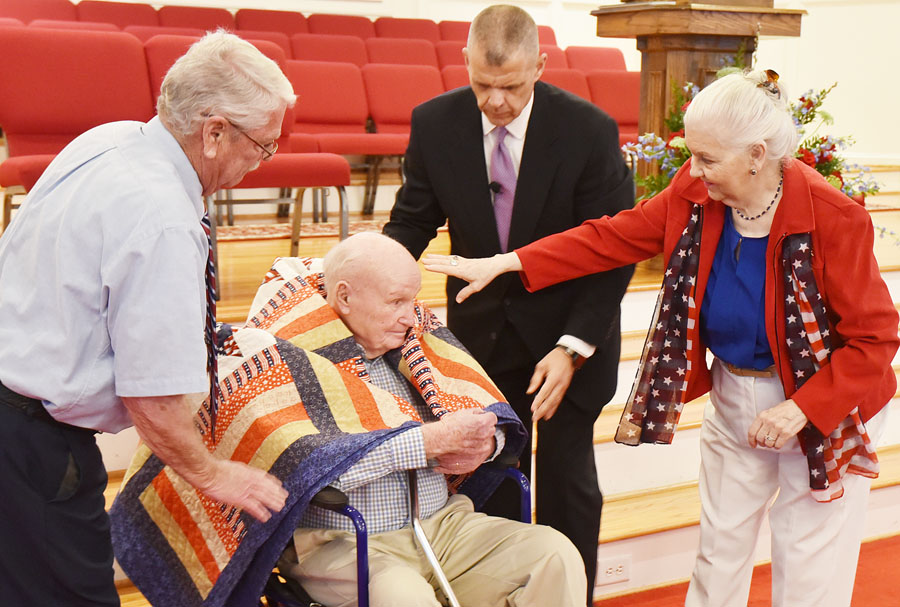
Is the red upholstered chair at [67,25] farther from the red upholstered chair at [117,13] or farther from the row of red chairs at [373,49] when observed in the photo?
the red upholstered chair at [117,13]

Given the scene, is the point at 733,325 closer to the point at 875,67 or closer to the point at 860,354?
the point at 860,354

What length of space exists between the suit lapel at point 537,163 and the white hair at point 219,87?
798mm

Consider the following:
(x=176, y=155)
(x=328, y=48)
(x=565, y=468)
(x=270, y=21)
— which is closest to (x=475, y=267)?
(x=565, y=468)

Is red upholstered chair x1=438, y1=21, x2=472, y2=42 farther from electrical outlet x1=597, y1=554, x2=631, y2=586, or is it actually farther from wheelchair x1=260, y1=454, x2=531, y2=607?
wheelchair x1=260, y1=454, x2=531, y2=607

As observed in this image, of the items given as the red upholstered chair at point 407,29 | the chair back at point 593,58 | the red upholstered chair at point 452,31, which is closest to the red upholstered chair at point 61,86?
the red upholstered chair at point 407,29

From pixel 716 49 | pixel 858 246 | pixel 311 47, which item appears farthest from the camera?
pixel 311 47

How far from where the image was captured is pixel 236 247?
478cm

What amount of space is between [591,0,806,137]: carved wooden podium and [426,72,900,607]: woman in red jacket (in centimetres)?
211

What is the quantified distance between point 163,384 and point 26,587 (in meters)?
0.50

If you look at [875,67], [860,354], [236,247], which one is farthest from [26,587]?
[875,67]

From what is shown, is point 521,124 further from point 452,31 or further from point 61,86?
point 452,31

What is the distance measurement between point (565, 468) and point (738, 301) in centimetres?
62

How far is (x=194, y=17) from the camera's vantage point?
21.7 ft

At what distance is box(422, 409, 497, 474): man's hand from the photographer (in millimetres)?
1831
